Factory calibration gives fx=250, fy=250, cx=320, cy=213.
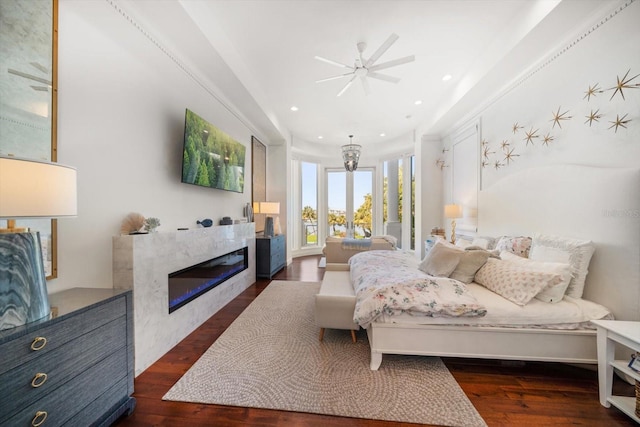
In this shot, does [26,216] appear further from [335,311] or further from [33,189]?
[335,311]

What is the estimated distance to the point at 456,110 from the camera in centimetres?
405

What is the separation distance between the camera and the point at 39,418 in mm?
1099

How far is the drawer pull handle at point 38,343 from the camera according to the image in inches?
42.8

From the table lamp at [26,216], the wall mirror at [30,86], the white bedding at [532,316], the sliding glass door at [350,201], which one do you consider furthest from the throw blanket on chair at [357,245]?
the table lamp at [26,216]

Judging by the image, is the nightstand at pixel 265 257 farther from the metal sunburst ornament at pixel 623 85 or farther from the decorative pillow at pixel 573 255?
the metal sunburst ornament at pixel 623 85

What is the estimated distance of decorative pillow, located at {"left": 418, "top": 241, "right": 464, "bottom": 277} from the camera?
2.40 meters

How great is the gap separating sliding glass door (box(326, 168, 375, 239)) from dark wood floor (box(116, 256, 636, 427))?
545 centimetres

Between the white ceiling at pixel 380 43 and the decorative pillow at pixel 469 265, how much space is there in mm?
2099

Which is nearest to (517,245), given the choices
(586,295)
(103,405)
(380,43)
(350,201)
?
(586,295)

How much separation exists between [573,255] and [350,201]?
5619 mm

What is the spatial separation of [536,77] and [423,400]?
3.43 metres

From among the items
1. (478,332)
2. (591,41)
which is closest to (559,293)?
(478,332)

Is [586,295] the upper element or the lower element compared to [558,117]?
lower

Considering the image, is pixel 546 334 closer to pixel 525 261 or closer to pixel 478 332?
pixel 478 332
